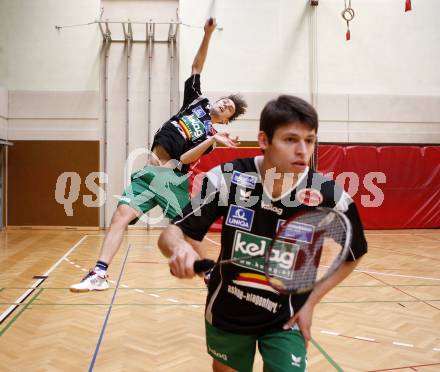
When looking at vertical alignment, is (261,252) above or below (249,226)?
below

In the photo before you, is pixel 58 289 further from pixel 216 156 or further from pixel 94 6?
pixel 94 6

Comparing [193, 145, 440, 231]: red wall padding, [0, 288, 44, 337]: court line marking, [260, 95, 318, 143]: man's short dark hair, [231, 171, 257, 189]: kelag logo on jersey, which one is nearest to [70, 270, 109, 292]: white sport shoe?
[0, 288, 44, 337]: court line marking

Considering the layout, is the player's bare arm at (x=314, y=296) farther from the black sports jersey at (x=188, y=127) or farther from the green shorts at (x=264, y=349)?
the black sports jersey at (x=188, y=127)

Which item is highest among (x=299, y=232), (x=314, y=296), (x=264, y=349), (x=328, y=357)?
(x=299, y=232)

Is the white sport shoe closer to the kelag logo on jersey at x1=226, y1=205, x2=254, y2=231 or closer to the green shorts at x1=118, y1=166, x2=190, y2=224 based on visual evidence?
the green shorts at x1=118, y1=166, x2=190, y2=224

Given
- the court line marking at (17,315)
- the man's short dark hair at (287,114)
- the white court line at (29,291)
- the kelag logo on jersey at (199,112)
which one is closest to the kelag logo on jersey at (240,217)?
the man's short dark hair at (287,114)

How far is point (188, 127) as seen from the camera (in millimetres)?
4000

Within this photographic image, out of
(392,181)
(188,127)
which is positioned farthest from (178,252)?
(392,181)

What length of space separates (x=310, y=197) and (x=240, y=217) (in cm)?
30

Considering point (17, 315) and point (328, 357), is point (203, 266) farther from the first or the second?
point (17, 315)

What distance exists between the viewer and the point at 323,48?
38.0 ft

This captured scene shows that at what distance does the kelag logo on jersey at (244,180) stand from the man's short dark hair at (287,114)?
0.19 meters

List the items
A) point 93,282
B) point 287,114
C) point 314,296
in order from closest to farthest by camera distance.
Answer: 1. point 287,114
2. point 314,296
3. point 93,282

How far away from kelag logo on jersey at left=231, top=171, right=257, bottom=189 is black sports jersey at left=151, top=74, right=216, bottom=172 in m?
2.00
